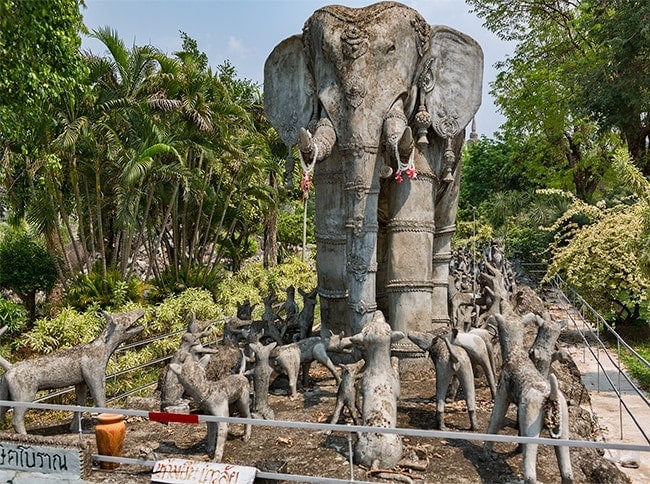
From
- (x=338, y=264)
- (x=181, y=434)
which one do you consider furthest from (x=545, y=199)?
(x=181, y=434)

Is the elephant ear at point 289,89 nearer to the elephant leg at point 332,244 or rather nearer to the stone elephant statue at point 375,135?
the stone elephant statue at point 375,135

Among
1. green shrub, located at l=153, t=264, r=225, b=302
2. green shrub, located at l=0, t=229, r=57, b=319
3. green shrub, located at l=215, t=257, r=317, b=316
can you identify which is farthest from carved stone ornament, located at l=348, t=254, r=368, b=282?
green shrub, located at l=0, t=229, r=57, b=319

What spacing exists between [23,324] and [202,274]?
5290 mm

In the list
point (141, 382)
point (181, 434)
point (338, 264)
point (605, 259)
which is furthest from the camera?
point (605, 259)

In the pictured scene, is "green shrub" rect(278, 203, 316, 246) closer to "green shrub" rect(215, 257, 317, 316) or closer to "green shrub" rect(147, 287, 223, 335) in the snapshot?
"green shrub" rect(215, 257, 317, 316)

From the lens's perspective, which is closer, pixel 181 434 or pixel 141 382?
pixel 181 434

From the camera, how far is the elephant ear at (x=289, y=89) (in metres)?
8.45

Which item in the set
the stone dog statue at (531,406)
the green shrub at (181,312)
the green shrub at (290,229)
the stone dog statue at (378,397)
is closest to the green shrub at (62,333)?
the green shrub at (181,312)

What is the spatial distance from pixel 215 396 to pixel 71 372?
5.78 feet

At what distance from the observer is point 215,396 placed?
5.59m

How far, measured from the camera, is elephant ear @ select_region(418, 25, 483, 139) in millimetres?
8266

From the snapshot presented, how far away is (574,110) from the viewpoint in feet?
66.2

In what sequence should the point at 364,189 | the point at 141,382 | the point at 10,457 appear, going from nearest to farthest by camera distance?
1. the point at 10,457
2. the point at 364,189
3. the point at 141,382

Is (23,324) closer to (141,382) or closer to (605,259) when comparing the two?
(141,382)
